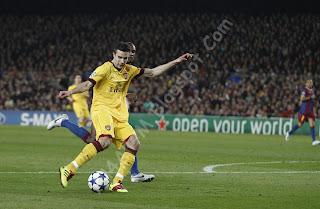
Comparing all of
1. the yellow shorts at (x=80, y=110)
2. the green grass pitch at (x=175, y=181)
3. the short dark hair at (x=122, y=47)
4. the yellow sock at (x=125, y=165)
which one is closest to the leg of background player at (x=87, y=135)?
the green grass pitch at (x=175, y=181)

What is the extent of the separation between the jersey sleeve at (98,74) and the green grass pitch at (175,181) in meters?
1.61

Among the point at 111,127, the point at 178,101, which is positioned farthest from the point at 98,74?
the point at 178,101

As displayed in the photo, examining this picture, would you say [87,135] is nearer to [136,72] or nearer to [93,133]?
[93,133]

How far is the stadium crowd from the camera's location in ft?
102

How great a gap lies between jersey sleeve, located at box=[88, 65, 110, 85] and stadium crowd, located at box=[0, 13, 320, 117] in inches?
837

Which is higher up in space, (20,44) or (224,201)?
(20,44)

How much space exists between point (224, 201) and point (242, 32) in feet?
94.4

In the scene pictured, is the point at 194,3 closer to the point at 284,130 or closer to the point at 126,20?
the point at 126,20

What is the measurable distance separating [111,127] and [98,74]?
82 centimetres

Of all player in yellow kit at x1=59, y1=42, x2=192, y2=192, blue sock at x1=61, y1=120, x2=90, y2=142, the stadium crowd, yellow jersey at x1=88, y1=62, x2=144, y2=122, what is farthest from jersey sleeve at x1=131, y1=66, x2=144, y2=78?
the stadium crowd

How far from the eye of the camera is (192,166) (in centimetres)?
1231

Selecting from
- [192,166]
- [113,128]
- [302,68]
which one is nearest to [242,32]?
[302,68]

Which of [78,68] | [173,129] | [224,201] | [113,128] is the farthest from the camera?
[78,68]

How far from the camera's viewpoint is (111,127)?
850 cm
